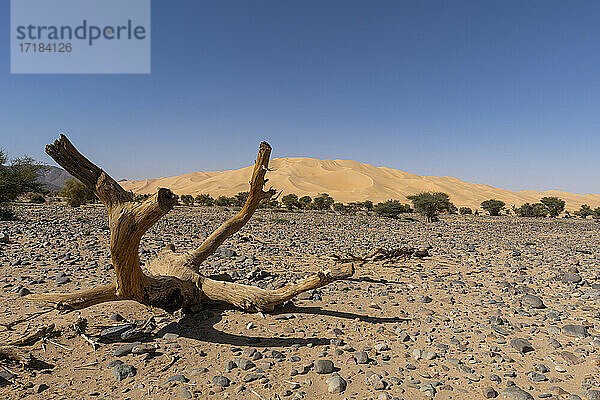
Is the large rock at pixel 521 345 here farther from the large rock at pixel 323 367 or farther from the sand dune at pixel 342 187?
the sand dune at pixel 342 187

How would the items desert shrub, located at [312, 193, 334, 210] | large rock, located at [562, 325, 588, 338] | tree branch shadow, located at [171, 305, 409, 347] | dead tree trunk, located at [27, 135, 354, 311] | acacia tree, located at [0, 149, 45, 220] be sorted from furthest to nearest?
desert shrub, located at [312, 193, 334, 210], acacia tree, located at [0, 149, 45, 220], large rock, located at [562, 325, 588, 338], tree branch shadow, located at [171, 305, 409, 347], dead tree trunk, located at [27, 135, 354, 311]

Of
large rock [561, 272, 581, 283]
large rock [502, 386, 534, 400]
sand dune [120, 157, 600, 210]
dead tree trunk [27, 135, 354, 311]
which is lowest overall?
large rock [502, 386, 534, 400]

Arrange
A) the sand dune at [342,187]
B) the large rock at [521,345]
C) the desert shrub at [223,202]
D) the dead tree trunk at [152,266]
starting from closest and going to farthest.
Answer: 1. the dead tree trunk at [152,266]
2. the large rock at [521,345]
3. the desert shrub at [223,202]
4. the sand dune at [342,187]

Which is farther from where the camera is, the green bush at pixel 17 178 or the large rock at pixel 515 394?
the green bush at pixel 17 178

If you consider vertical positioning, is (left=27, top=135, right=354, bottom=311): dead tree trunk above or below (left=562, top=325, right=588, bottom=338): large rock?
above

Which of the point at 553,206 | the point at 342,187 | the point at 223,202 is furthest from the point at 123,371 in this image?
the point at 342,187

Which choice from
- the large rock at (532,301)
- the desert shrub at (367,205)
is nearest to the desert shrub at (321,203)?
the desert shrub at (367,205)

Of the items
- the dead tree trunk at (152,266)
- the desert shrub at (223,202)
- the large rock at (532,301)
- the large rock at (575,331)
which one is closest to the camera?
the dead tree trunk at (152,266)

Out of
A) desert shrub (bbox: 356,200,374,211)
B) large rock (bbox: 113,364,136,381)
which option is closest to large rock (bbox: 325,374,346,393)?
large rock (bbox: 113,364,136,381)

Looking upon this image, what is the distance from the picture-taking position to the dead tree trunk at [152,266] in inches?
117

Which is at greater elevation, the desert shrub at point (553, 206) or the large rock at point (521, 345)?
the desert shrub at point (553, 206)

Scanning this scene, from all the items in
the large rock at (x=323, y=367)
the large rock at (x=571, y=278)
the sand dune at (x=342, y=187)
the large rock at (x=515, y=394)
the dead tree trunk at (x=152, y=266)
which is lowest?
the large rock at (x=515, y=394)

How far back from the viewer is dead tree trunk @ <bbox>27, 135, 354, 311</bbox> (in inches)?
117

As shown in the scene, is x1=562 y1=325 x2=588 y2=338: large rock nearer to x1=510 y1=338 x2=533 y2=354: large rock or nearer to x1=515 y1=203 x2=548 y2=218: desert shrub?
x1=510 y1=338 x2=533 y2=354: large rock
